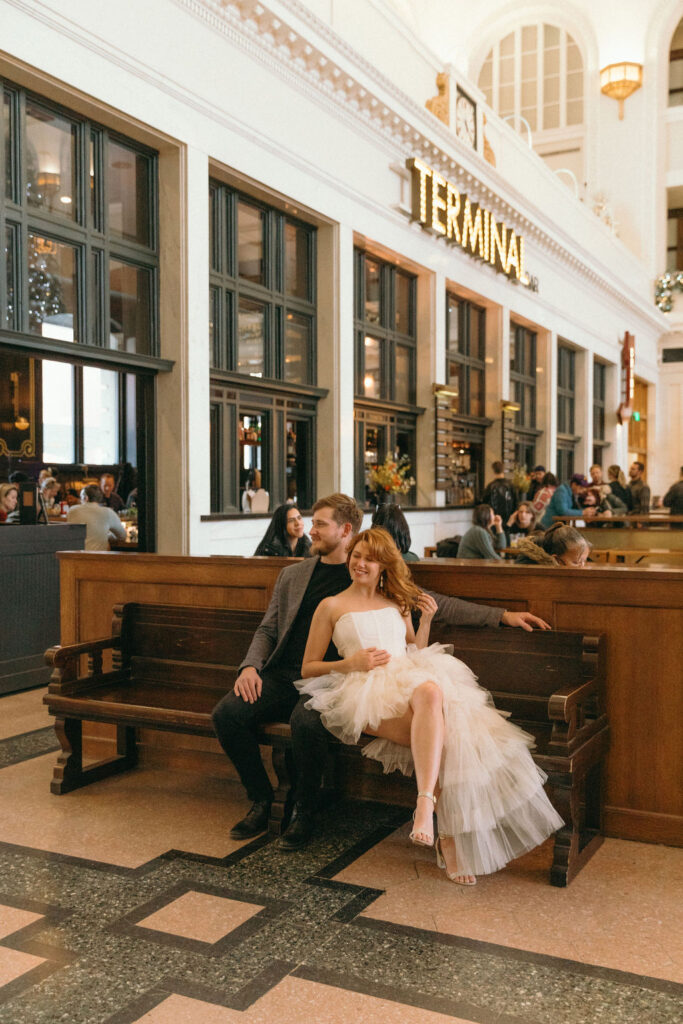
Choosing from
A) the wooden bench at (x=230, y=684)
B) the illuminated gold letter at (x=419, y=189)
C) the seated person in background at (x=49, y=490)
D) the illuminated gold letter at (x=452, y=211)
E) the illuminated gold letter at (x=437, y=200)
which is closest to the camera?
the wooden bench at (x=230, y=684)

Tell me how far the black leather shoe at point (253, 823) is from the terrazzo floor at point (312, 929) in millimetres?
73

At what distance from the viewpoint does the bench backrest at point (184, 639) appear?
520 centimetres

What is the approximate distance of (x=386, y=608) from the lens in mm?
4375

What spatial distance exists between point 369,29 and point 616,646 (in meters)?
10.5

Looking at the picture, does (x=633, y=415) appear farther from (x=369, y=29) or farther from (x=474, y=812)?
(x=474, y=812)

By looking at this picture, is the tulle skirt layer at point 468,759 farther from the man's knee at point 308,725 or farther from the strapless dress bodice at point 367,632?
the strapless dress bodice at point 367,632

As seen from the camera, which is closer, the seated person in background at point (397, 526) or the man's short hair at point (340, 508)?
the man's short hair at point (340, 508)

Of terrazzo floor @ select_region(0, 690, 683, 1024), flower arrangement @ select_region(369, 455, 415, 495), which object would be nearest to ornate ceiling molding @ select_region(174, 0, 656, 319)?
flower arrangement @ select_region(369, 455, 415, 495)

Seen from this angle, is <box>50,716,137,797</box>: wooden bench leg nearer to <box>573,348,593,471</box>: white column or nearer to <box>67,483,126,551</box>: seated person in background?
<box>67,483,126,551</box>: seated person in background

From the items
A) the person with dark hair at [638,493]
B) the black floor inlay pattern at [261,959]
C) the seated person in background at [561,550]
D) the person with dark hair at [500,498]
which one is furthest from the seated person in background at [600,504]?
the black floor inlay pattern at [261,959]

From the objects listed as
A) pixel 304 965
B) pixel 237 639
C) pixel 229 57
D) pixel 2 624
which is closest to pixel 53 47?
pixel 229 57

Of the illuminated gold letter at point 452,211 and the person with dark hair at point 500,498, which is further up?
the illuminated gold letter at point 452,211

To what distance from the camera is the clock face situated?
14656mm

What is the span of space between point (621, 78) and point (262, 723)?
26625mm
